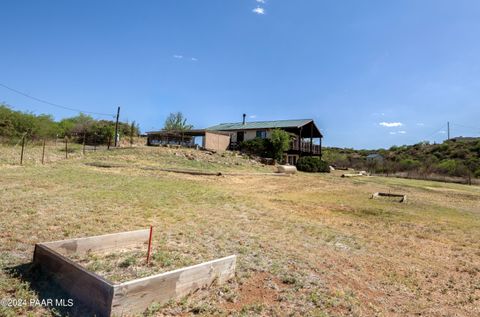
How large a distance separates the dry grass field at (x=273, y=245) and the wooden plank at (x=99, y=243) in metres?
0.26

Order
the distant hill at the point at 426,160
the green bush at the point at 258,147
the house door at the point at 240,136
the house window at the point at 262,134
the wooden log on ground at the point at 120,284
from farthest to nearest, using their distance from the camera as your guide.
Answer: the house door at the point at 240,136, the house window at the point at 262,134, the distant hill at the point at 426,160, the green bush at the point at 258,147, the wooden log on ground at the point at 120,284

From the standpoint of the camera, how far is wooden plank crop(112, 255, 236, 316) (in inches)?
110

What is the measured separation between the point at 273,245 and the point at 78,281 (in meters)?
3.35

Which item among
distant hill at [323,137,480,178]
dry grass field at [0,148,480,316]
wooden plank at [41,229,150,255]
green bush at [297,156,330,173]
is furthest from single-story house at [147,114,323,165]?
wooden plank at [41,229,150,255]

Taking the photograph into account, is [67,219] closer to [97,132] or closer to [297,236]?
[297,236]

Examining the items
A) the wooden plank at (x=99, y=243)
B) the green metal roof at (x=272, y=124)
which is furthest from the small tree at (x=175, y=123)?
the wooden plank at (x=99, y=243)

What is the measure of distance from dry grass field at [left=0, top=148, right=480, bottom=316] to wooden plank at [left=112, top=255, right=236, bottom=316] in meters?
0.10

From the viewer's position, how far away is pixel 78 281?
3113 millimetres

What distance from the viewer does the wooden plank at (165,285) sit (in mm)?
2805

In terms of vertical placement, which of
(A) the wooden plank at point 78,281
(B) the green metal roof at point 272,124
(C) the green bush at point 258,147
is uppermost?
(B) the green metal roof at point 272,124

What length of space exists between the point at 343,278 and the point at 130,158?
19.8m

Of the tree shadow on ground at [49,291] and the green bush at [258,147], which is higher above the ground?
the green bush at [258,147]

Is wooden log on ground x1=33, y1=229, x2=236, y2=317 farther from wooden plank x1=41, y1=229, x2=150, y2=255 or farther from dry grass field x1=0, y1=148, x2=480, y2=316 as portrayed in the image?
dry grass field x1=0, y1=148, x2=480, y2=316

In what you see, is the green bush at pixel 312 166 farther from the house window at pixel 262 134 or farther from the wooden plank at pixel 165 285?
the wooden plank at pixel 165 285
